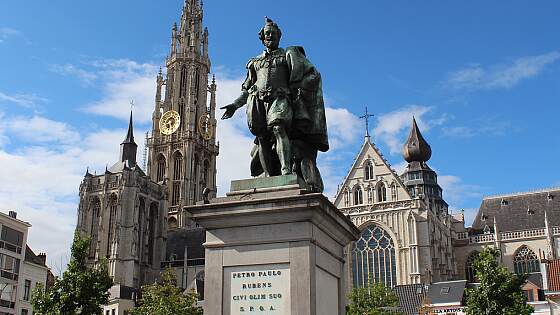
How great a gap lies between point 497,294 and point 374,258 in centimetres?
2704

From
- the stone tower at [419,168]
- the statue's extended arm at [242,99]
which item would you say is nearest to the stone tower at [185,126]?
the stone tower at [419,168]

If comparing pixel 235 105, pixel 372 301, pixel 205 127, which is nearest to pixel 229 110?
Result: pixel 235 105

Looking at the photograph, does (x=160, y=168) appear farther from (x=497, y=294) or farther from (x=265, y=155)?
(x=265, y=155)

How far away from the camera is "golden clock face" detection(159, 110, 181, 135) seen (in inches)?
3430

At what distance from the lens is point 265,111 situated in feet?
26.2

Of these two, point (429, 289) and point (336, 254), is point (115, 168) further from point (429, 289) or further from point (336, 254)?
point (336, 254)

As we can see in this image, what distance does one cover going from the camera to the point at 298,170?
7.98m

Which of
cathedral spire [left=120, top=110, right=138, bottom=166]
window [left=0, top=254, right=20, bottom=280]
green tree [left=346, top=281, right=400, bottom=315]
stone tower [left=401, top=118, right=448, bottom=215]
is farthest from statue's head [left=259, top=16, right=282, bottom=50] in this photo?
cathedral spire [left=120, top=110, right=138, bottom=166]

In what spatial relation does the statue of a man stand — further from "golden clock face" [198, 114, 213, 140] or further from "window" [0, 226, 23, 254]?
"golden clock face" [198, 114, 213, 140]

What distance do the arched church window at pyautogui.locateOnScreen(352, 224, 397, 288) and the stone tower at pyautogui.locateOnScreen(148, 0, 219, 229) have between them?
37.7 metres

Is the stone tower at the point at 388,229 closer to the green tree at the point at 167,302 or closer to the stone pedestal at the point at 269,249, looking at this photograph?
the green tree at the point at 167,302

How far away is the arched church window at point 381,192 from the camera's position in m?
51.0

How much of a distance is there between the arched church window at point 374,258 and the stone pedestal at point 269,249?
137 ft

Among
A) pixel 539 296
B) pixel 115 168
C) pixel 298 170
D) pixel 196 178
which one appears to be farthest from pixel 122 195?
pixel 298 170
